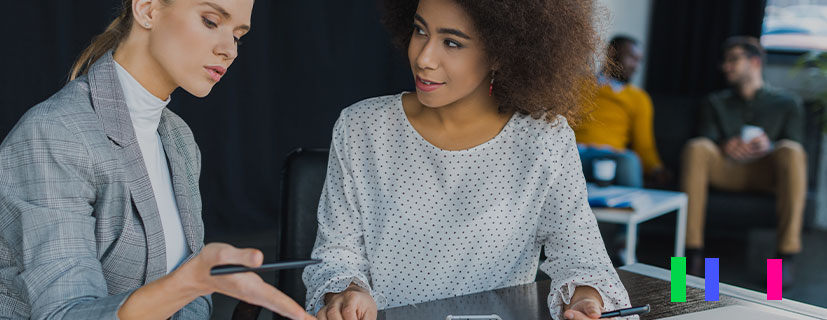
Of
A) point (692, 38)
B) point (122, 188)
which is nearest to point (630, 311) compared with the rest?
point (122, 188)

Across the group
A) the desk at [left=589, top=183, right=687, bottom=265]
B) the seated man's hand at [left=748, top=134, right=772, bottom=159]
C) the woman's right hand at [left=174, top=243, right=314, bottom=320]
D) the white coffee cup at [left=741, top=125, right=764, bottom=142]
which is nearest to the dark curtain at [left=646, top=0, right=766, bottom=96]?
the white coffee cup at [left=741, top=125, right=764, bottom=142]

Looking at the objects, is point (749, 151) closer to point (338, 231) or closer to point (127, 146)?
point (338, 231)

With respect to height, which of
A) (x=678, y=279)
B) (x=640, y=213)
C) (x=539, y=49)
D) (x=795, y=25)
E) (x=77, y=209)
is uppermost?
(x=795, y=25)

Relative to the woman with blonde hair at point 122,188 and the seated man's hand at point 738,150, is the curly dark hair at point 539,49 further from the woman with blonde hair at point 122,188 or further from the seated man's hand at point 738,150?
the seated man's hand at point 738,150

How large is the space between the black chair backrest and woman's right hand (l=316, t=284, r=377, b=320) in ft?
1.17

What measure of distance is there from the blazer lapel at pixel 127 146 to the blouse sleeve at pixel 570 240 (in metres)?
0.62

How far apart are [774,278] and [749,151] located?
3774 millimetres

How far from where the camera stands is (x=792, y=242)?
4355mm

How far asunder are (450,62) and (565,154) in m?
0.29

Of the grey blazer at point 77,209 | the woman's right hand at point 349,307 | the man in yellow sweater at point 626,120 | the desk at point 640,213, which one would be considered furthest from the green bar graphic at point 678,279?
the man in yellow sweater at point 626,120

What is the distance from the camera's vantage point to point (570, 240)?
1438 millimetres

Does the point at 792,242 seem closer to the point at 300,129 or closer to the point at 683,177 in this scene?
the point at 683,177

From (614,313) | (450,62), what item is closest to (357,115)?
(450,62)

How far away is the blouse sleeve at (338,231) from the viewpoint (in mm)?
1420
